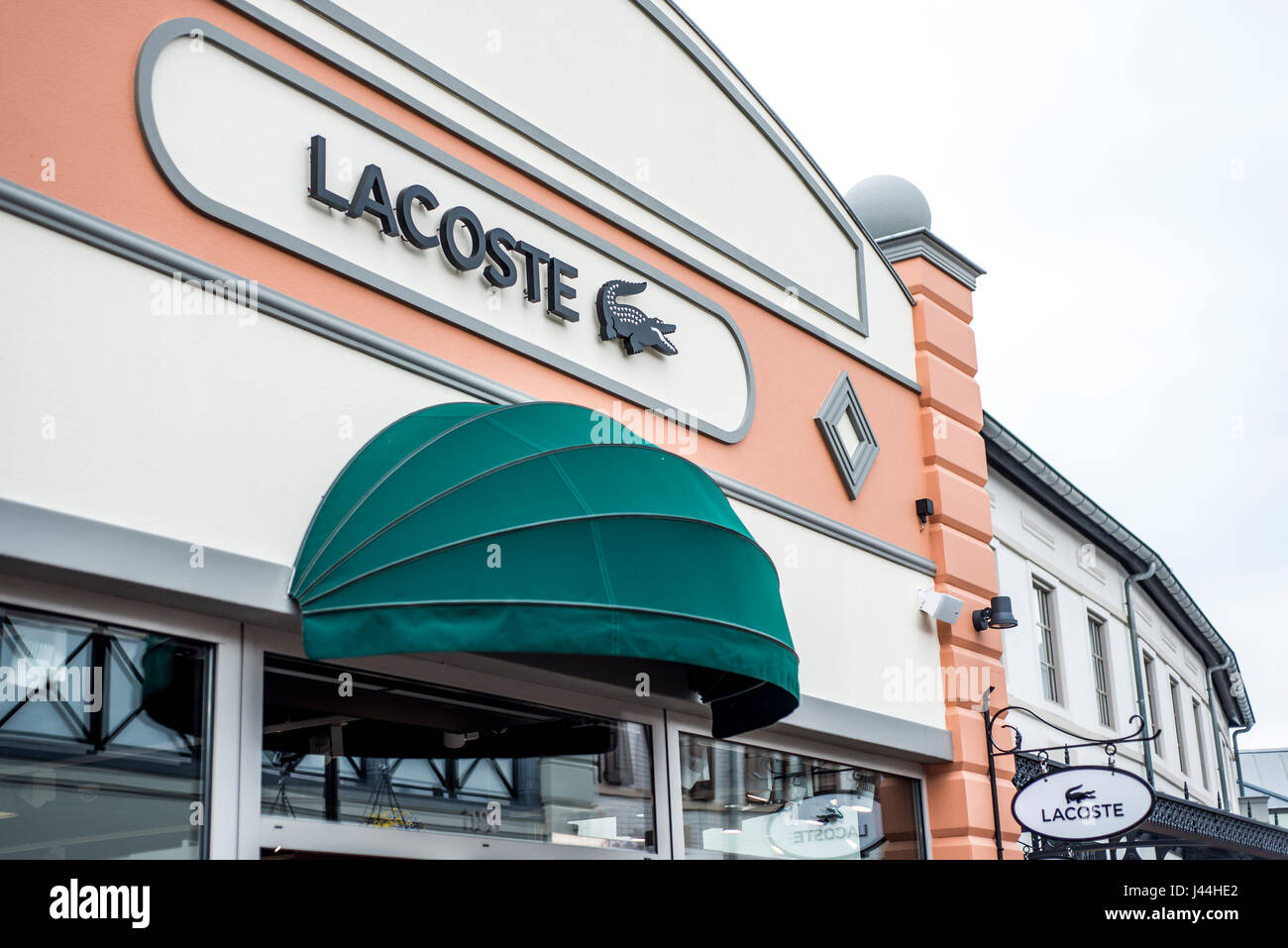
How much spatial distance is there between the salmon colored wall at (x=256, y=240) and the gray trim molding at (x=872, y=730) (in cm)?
130

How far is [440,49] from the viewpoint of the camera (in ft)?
23.0

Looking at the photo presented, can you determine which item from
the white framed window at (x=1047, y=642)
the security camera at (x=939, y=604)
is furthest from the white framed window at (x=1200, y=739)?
the security camera at (x=939, y=604)

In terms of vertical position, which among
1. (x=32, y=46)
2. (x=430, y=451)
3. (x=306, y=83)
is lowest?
(x=430, y=451)

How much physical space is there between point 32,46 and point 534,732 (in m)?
3.70

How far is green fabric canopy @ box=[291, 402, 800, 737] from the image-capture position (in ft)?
17.5

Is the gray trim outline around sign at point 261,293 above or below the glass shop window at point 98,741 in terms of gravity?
above

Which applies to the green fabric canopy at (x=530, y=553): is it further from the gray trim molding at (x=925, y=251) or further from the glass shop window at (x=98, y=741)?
the gray trim molding at (x=925, y=251)

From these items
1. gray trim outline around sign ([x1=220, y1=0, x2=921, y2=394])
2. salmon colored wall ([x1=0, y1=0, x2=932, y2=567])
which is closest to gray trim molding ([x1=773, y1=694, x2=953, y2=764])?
salmon colored wall ([x1=0, y1=0, x2=932, y2=567])

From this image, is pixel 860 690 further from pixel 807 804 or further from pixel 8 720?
pixel 8 720

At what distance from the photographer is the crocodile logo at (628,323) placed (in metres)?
7.60

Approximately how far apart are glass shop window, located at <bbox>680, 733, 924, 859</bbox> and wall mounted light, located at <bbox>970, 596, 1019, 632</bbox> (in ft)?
4.28

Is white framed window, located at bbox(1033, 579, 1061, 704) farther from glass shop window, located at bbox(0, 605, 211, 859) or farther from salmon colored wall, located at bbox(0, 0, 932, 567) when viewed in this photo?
glass shop window, located at bbox(0, 605, 211, 859)
